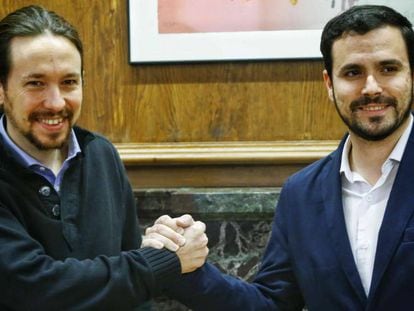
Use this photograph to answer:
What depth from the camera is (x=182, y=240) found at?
1.66 meters

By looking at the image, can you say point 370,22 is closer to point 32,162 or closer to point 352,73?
point 352,73

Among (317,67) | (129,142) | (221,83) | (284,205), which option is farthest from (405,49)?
(129,142)

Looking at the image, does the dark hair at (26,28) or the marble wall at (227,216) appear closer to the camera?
the dark hair at (26,28)

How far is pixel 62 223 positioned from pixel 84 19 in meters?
1.11

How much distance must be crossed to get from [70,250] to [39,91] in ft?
1.30

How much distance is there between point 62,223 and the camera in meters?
1.48

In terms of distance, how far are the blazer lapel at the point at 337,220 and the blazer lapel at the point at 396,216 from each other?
49mm

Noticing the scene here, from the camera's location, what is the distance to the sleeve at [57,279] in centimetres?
138

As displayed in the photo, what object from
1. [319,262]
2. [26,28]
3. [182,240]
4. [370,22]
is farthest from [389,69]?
[26,28]

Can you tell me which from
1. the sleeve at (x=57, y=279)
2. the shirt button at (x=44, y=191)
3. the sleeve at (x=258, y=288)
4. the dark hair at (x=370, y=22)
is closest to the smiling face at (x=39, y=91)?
the shirt button at (x=44, y=191)

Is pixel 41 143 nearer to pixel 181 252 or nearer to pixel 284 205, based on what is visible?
pixel 181 252

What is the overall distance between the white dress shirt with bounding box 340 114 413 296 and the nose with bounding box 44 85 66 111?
0.78 metres

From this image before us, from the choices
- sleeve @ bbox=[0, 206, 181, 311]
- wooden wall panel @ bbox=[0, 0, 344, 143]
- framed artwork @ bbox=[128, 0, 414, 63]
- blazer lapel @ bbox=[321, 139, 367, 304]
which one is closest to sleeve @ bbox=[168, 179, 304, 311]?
blazer lapel @ bbox=[321, 139, 367, 304]

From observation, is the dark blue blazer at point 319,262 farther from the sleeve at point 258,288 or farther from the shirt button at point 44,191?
the shirt button at point 44,191
